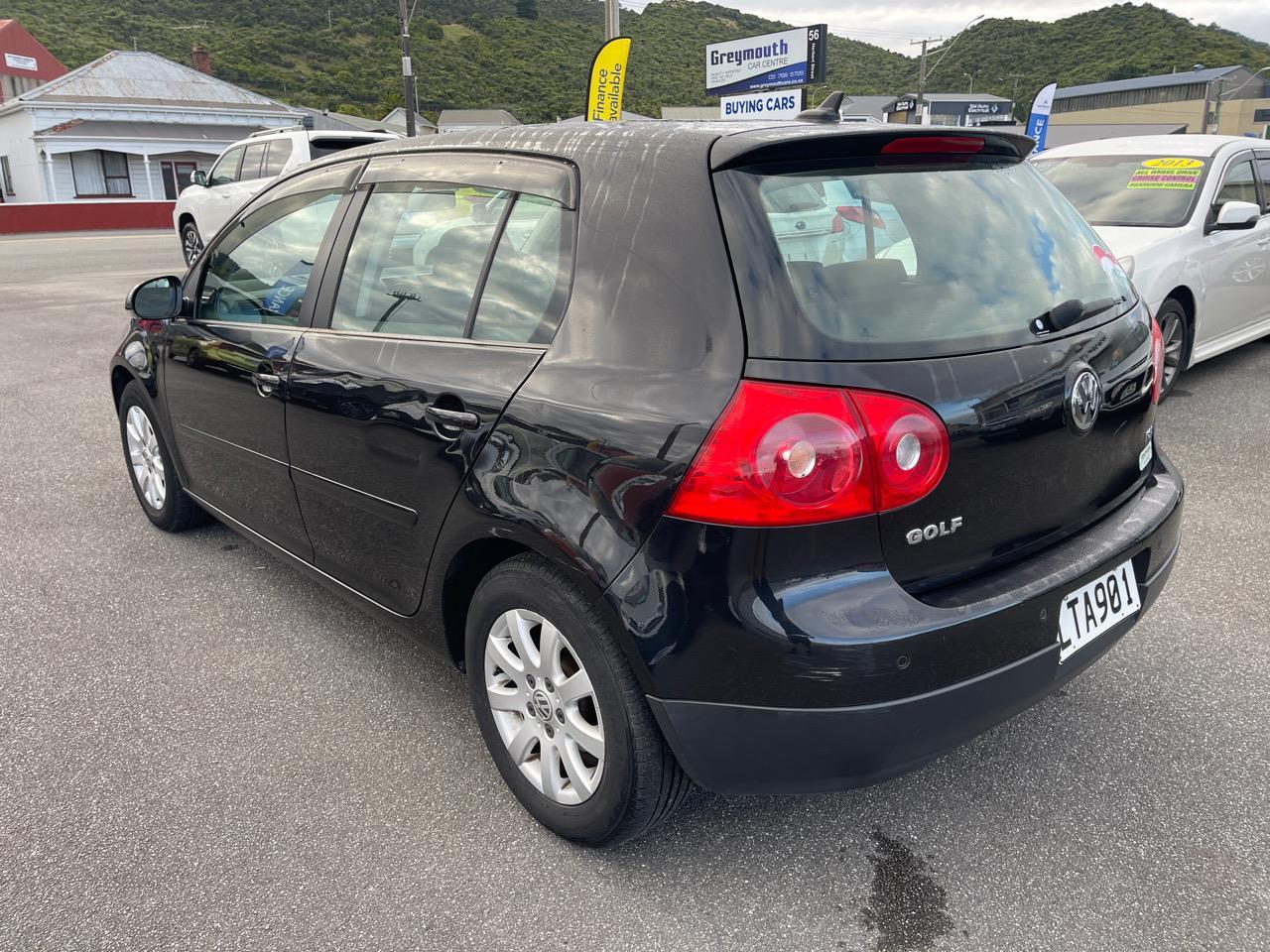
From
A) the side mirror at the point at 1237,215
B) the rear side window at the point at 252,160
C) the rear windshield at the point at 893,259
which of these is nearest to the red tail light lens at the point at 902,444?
the rear windshield at the point at 893,259

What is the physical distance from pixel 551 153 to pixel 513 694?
1357 mm

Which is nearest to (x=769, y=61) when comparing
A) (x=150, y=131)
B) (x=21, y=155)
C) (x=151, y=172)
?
(x=150, y=131)

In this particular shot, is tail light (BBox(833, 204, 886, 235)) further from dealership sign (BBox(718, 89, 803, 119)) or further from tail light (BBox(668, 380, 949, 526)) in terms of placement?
dealership sign (BBox(718, 89, 803, 119))

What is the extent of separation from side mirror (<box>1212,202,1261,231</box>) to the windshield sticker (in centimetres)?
45

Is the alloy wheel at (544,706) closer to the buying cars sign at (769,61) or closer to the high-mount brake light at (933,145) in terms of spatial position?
the high-mount brake light at (933,145)

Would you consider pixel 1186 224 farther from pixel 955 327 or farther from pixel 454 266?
pixel 454 266

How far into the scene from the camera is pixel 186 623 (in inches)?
139

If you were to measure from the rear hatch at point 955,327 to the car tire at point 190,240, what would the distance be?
13.5 metres

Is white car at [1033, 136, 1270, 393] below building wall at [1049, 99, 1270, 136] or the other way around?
below

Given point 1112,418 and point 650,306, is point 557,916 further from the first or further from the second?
point 1112,418

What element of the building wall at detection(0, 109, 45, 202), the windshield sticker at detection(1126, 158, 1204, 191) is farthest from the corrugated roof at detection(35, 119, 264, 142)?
the windshield sticker at detection(1126, 158, 1204, 191)

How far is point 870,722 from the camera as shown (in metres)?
1.89

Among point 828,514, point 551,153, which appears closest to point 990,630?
point 828,514

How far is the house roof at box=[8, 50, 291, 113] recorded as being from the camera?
3744cm
